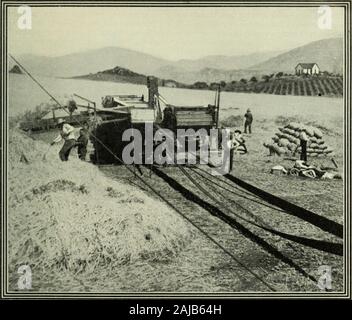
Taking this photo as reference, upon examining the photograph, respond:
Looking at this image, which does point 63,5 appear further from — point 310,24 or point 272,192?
point 272,192

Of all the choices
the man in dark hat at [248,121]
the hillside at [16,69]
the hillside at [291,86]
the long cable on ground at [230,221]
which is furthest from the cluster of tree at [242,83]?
the hillside at [16,69]

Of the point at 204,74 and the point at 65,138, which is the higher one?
the point at 204,74

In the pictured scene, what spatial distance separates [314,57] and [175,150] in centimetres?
102

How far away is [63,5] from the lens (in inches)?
115

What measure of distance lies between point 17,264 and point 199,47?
170 centimetres

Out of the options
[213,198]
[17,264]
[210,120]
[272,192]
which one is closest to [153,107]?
[210,120]

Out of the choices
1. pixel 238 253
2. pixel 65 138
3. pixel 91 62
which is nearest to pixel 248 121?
pixel 238 253

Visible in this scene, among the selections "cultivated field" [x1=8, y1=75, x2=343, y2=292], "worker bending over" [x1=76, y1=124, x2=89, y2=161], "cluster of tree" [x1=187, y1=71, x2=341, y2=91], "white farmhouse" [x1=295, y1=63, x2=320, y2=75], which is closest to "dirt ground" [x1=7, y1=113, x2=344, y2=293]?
"cultivated field" [x1=8, y1=75, x2=343, y2=292]

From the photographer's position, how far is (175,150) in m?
3.03

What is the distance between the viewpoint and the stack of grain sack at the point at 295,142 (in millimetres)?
3002

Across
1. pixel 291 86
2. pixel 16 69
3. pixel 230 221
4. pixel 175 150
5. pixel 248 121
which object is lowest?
pixel 230 221

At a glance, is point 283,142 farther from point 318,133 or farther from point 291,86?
point 291,86

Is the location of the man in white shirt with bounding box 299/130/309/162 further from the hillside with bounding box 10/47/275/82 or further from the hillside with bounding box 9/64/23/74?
the hillside with bounding box 9/64/23/74

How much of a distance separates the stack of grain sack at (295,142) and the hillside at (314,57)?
362 millimetres
